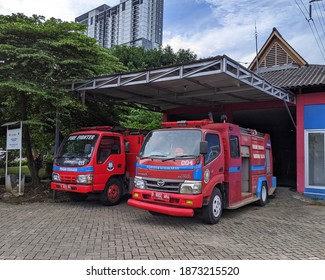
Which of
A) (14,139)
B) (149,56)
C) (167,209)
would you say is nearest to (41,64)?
(14,139)

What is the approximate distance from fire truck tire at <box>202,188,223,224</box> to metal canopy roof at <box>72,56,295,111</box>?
10.3ft

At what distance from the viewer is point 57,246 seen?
5.86 m


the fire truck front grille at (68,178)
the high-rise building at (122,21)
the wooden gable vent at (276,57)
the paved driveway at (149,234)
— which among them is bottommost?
the paved driveway at (149,234)

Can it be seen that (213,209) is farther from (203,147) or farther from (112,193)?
(112,193)

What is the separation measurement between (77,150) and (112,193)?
1.74m

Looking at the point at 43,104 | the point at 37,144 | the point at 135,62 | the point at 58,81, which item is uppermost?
the point at 135,62

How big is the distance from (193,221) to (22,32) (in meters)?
8.41

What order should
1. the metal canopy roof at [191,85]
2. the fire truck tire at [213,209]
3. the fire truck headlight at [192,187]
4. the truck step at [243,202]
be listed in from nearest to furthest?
the fire truck headlight at [192,187]
the fire truck tire at [213,209]
the truck step at [243,202]
the metal canopy roof at [191,85]

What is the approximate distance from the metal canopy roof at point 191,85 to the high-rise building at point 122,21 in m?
17.4

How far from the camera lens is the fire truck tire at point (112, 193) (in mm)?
10078

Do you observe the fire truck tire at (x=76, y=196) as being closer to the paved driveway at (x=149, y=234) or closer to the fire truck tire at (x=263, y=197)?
the paved driveway at (x=149, y=234)

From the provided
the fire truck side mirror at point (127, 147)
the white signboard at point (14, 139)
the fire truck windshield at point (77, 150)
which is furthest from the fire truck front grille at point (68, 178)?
the white signboard at point (14, 139)
